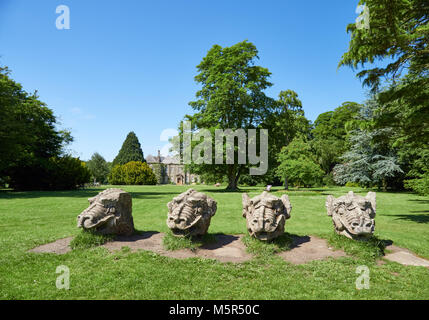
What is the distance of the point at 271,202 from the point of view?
589 centimetres

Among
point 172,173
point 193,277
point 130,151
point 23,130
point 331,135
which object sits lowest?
point 193,277

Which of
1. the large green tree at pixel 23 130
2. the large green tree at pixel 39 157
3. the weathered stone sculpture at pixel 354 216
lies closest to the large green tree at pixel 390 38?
the weathered stone sculpture at pixel 354 216

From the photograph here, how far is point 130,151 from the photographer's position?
68.6m

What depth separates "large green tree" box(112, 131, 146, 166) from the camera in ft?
222

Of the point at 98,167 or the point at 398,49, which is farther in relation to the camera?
the point at 98,167

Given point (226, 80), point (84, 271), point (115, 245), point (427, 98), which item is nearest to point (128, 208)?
point (115, 245)

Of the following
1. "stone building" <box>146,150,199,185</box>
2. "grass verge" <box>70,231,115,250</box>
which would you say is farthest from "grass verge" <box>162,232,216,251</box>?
"stone building" <box>146,150,199,185</box>

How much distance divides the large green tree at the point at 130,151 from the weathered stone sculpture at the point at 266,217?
214ft

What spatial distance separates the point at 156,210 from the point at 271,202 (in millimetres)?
9247

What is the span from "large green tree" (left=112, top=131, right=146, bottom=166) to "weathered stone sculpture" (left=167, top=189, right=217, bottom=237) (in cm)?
6465

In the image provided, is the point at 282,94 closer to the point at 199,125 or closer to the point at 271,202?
the point at 199,125

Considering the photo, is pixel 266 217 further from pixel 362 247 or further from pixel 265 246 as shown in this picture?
pixel 362 247

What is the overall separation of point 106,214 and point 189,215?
2147 mm

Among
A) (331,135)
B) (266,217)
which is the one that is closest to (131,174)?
(331,135)
